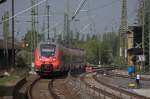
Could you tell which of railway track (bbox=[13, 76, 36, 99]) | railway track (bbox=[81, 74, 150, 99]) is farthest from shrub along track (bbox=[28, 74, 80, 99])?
railway track (bbox=[81, 74, 150, 99])

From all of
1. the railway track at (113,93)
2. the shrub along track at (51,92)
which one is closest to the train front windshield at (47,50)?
the shrub along track at (51,92)

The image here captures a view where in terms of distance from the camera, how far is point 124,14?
63875 mm

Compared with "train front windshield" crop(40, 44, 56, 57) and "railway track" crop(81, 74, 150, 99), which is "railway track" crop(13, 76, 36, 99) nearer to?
"railway track" crop(81, 74, 150, 99)

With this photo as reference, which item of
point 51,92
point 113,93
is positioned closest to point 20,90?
point 51,92

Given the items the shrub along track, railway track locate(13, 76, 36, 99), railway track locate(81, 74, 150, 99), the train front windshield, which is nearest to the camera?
railway track locate(81, 74, 150, 99)

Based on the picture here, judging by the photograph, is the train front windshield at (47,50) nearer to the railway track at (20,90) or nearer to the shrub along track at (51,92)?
the railway track at (20,90)

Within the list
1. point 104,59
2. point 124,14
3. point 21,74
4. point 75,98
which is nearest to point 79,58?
point 124,14

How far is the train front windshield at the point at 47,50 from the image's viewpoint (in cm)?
4311

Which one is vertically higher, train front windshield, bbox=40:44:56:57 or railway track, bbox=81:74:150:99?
train front windshield, bbox=40:44:56:57

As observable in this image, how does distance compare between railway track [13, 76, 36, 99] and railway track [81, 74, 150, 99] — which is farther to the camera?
railway track [13, 76, 36, 99]

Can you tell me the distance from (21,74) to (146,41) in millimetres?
30947

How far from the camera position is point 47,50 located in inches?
1705

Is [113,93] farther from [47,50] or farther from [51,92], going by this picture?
[47,50]

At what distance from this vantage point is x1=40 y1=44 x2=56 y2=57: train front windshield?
4311 centimetres
